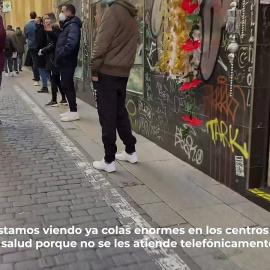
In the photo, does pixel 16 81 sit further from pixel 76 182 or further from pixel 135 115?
pixel 76 182

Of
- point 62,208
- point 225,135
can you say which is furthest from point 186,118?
point 62,208

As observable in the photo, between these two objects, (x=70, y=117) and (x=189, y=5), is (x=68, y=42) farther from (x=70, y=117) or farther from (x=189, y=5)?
(x=189, y=5)

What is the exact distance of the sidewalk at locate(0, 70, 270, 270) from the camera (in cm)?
303

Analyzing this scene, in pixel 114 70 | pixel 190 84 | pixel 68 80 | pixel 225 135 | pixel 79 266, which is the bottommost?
pixel 79 266

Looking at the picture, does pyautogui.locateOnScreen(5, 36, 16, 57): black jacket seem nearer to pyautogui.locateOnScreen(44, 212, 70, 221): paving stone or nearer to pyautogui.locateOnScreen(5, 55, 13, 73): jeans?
pyautogui.locateOnScreen(5, 55, 13, 73): jeans

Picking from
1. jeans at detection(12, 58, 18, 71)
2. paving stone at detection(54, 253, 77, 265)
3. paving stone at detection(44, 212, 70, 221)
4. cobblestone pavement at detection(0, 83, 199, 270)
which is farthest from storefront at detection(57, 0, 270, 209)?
jeans at detection(12, 58, 18, 71)

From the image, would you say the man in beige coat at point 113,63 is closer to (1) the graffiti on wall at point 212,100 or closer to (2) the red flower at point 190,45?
(2) the red flower at point 190,45

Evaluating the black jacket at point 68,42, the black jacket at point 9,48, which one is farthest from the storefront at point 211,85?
the black jacket at point 9,48

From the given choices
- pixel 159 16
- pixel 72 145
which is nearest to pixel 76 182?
pixel 72 145

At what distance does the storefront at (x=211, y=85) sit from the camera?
3.85m

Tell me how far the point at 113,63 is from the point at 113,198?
149cm

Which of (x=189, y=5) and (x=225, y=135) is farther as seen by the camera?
(x=189, y=5)

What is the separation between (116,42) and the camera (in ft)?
14.9

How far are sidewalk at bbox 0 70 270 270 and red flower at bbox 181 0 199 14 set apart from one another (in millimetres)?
1834
